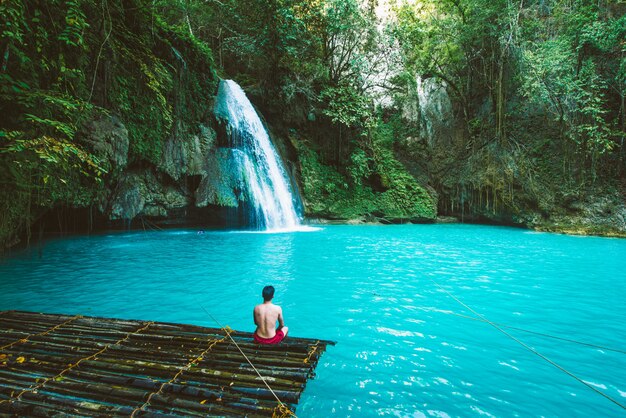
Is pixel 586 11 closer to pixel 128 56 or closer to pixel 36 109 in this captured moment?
pixel 128 56

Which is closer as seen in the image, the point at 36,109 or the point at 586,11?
the point at 36,109

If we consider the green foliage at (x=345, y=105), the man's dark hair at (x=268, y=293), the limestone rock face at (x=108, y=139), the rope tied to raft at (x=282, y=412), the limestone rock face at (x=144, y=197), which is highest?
the green foliage at (x=345, y=105)

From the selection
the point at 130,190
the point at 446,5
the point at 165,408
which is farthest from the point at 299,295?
the point at 446,5

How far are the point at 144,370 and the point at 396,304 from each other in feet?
11.8

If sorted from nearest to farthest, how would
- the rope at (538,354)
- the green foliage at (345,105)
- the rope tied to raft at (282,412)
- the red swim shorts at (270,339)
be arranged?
the rope tied to raft at (282,412), the rope at (538,354), the red swim shorts at (270,339), the green foliage at (345,105)

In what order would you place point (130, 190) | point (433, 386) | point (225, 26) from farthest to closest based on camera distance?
point (225, 26)
point (130, 190)
point (433, 386)

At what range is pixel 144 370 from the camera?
2.50 m

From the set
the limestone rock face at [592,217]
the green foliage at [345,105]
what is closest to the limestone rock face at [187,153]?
the green foliage at [345,105]

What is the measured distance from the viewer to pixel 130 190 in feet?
35.8

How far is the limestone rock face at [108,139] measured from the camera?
322 inches

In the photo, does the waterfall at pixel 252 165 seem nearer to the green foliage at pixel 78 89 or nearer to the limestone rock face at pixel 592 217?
the green foliage at pixel 78 89

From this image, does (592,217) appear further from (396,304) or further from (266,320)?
(266,320)

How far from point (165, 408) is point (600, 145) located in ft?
61.9

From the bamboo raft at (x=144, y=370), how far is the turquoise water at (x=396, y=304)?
0.46m
